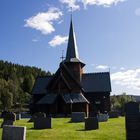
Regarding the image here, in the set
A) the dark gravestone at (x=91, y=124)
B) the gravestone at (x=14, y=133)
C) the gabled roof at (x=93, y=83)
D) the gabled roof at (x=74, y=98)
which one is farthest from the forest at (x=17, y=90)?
the gravestone at (x=14, y=133)

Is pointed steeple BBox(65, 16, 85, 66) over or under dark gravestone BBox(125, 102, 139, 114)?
over

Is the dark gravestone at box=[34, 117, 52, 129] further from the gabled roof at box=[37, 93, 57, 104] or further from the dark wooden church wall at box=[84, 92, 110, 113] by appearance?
the dark wooden church wall at box=[84, 92, 110, 113]

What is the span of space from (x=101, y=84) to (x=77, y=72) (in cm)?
482

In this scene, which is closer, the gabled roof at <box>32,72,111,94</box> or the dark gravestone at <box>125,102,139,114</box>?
the dark gravestone at <box>125,102,139,114</box>

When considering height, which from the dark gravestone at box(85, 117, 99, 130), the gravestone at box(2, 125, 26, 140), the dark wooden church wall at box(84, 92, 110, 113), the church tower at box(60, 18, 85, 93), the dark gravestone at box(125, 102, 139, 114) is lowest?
the gravestone at box(2, 125, 26, 140)

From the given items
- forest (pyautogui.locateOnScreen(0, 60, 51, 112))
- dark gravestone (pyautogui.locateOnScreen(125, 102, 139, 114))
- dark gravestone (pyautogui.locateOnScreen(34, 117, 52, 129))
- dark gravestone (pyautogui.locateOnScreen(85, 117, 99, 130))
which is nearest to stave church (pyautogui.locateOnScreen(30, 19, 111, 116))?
dark gravestone (pyautogui.locateOnScreen(34, 117, 52, 129))

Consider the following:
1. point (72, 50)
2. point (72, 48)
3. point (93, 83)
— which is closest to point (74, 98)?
point (93, 83)

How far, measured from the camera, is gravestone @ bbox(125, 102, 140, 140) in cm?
1564

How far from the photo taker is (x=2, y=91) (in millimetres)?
124938

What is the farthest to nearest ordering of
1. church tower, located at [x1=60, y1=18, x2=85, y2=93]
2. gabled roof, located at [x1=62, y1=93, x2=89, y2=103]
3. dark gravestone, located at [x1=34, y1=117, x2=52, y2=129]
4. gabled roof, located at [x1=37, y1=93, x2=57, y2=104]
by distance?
church tower, located at [x1=60, y1=18, x2=85, y2=93]
gabled roof, located at [x1=37, y1=93, x2=57, y2=104]
gabled roof, located at [x1=62, y1=93, x2=89, y2=103]
dark gravestone, located at [x1=34, y1=117, x2=52, y2=129]

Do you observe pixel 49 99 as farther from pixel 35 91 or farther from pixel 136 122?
pixel 136 122

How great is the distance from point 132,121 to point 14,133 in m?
5.55

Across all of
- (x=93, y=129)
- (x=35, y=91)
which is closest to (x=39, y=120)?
(x=93, y=129)

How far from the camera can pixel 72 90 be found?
183 ft
